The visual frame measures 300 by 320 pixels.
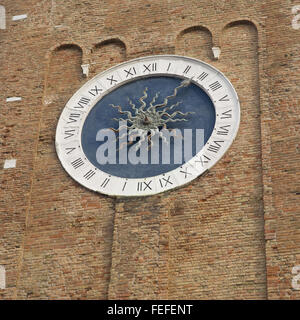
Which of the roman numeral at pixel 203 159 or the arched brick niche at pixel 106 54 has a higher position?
the arched brick niche at pixel 106 54

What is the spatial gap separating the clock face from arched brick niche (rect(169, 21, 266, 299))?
10.4 inches

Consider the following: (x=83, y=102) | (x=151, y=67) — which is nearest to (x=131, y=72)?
(x=151, y=67)

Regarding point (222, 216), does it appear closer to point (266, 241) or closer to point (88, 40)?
point (266, 241)

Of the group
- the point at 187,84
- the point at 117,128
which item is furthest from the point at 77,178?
the point at 187,84

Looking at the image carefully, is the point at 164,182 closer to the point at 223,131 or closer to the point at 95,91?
the point at 223,131

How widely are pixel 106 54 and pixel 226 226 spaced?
5.15m

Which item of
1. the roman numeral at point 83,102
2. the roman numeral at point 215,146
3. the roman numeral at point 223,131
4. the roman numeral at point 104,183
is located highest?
the roman numeral at point 83,102

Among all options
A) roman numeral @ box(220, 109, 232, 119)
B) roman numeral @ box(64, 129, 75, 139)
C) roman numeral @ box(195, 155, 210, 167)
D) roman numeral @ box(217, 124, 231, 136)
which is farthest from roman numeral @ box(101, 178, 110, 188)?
roman numeral @ box(220, 109, 232, 119)

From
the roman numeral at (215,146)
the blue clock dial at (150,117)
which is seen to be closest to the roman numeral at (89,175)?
the blue clock dial at (150,117)

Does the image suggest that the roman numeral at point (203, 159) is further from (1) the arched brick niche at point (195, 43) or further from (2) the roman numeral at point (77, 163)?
(1) the arched brick niche at point (195, 43)

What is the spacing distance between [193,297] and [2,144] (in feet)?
17.3

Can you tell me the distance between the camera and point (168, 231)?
19.4m

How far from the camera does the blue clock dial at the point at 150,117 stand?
2055 cm

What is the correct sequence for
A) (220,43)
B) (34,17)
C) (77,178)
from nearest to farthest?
(77,178)
(220,43)
(34,17)
